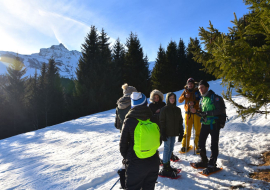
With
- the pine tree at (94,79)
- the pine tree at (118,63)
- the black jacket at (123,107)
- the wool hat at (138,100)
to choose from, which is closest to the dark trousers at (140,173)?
the wool hat at (138,100)

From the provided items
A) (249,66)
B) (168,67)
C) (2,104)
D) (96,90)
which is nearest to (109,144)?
(249,66)

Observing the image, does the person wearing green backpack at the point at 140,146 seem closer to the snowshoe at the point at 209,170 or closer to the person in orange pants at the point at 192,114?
the snowshoe at the point at 209,170

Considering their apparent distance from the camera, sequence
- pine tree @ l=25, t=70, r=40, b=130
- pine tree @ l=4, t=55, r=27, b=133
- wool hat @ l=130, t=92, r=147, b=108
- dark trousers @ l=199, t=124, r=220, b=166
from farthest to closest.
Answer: pine tree @ l=25, t=70, r=40, b=130
pine tree @ l=4, t=55, r=27, b=133
dark trousers @ l=199, t=124, r=220, b=166
wool hat @ l=130, t=92, r=147, b=108

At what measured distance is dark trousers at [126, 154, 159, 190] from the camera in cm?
229

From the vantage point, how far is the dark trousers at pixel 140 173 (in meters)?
2.29

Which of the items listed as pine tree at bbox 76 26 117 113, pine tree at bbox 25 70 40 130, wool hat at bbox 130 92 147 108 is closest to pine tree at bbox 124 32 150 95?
pine tree at bbox 76 26 117 113

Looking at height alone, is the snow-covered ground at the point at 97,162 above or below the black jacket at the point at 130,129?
below

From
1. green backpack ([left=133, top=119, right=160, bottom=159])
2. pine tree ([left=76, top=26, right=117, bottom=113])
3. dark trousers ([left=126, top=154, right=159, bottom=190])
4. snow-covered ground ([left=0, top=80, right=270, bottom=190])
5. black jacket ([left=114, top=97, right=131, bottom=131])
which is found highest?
pine tree ([left=76, top=26, right=117, bottom=113])

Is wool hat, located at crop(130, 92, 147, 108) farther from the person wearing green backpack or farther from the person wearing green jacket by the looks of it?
the person wearing green jacket

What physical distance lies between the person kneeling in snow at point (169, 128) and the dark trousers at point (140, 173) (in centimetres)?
135

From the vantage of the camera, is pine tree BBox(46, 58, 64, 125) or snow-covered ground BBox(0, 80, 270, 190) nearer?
snow-covered ground BBox(0, 80, 270, 190)

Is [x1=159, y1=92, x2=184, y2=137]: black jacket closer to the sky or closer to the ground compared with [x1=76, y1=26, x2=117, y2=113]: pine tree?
closer to the ground

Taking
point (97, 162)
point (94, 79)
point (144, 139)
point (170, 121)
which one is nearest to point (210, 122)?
point (170, 121)

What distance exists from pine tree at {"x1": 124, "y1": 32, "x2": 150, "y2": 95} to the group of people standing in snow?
58.1ft
